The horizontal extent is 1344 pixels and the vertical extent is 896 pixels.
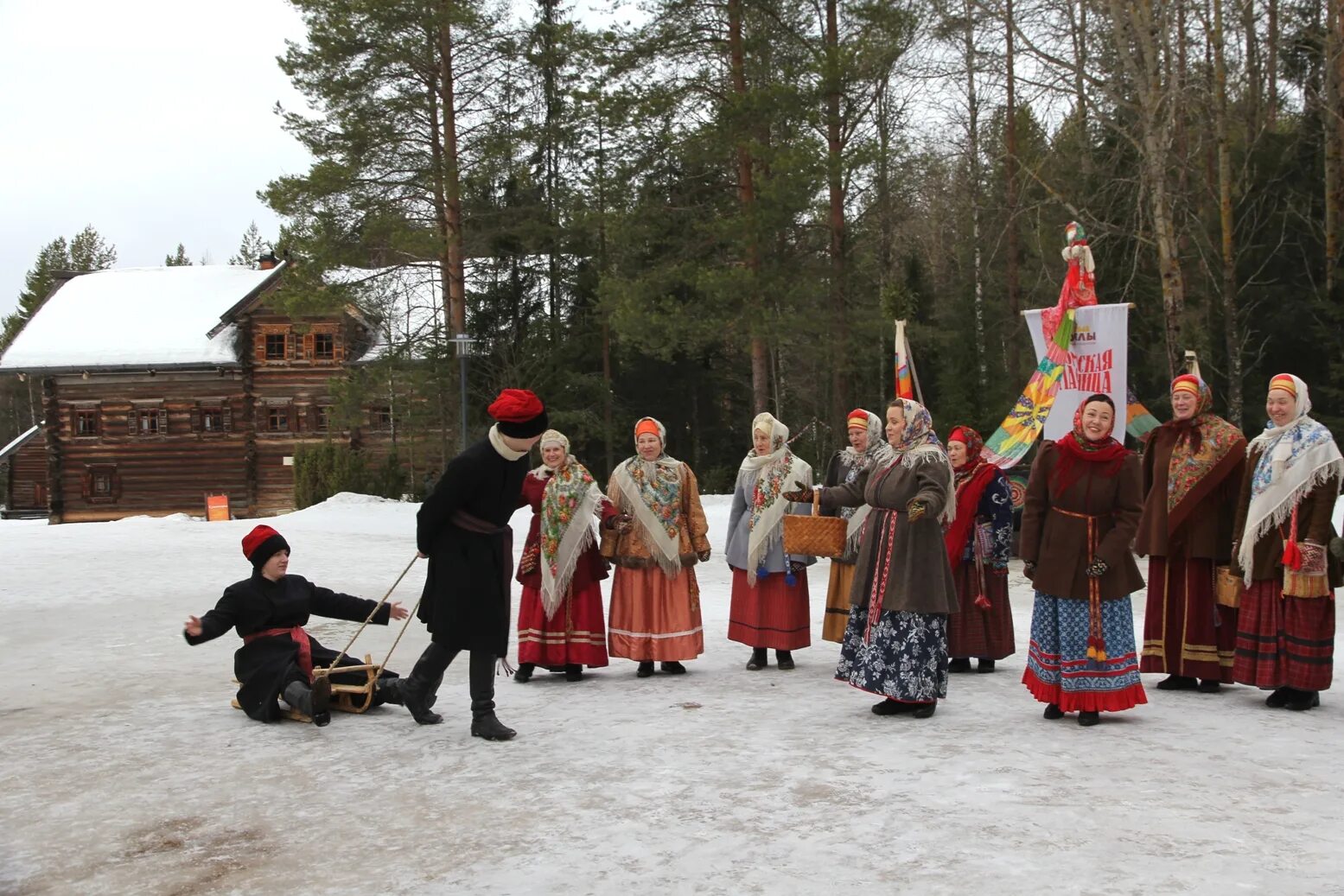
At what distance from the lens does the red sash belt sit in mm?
6523

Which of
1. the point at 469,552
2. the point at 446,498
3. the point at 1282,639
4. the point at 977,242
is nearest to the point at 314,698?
the point at 469,552

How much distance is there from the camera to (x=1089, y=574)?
5988 mm

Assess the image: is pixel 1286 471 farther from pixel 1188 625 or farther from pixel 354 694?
pixel 354 694

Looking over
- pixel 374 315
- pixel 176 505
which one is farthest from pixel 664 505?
pixel 176 505

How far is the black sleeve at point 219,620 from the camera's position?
240 inches

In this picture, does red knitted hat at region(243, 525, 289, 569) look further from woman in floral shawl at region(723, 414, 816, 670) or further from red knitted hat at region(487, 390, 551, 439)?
woman in floral shawl at region(723, 414, 816, 670)

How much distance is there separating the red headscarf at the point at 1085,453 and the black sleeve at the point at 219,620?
4.24m

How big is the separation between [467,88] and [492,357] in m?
6.81

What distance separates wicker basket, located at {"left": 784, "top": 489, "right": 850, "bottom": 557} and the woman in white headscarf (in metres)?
2.13

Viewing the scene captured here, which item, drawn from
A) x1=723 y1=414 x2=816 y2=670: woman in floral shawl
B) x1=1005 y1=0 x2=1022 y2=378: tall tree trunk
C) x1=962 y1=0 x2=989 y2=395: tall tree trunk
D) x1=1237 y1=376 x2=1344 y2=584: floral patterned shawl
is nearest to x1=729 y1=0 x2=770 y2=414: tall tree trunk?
x1=1005 y1=0 x2=1022 y2=378: tall tree trunk

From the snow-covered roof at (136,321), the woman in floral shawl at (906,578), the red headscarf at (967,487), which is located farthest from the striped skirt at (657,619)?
the snow-covered roof at (136,321)

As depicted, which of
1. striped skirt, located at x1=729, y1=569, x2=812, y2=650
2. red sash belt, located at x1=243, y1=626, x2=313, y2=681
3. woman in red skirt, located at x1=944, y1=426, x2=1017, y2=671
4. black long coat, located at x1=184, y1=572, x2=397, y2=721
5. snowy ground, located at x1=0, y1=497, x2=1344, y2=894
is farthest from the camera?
striped skirt, located at x1=729, y1=569, x2=812, y2=650

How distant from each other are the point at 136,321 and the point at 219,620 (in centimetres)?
3190

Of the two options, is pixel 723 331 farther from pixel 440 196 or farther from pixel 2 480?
pixel 2 480
